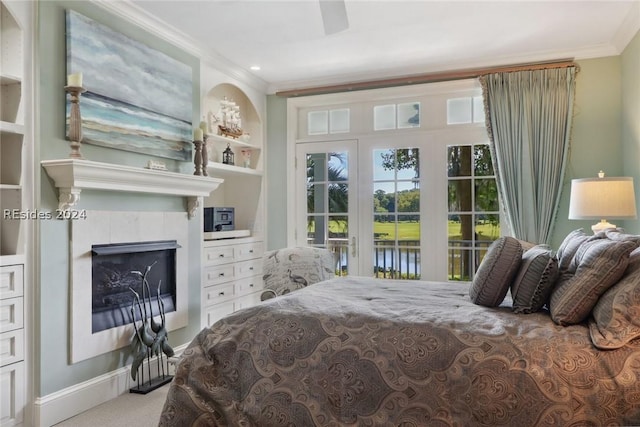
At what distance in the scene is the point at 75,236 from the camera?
2.83m

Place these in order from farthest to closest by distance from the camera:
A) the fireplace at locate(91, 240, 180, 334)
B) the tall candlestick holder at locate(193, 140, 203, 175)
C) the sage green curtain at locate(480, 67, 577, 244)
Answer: the sage green curtain at locate(480, 67, 577, 244) → the tall candlestick holder at locate(193, 140, 203, 175) → the fireplace at locate(91, 240, 180, 334)

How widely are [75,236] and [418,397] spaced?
2.26 meters

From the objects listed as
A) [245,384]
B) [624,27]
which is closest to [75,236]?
[245,384]

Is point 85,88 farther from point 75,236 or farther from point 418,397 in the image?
point 418,397

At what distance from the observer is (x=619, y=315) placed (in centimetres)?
163

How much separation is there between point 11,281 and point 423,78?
3.80 meters

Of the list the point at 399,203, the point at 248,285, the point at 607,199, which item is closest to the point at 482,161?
the point at 399,203

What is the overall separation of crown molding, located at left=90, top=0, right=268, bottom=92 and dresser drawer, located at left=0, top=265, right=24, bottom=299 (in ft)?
5.78

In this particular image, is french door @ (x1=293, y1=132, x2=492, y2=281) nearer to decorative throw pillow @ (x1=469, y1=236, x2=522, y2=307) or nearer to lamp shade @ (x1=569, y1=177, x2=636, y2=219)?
lamp shade @ (x1=569, y1=177, x2=636, y2=219)

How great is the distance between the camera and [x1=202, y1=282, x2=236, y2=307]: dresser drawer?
406 centimetres

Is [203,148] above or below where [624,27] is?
below

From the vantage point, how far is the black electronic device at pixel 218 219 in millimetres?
4234

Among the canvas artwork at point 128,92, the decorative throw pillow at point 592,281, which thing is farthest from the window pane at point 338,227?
the decorative throw pillow at point 592,281

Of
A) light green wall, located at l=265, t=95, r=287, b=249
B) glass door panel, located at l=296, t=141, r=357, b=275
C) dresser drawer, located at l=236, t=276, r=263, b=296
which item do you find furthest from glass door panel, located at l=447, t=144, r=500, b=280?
dresser drawer, located at l=236, t=276, r=263, b=296
